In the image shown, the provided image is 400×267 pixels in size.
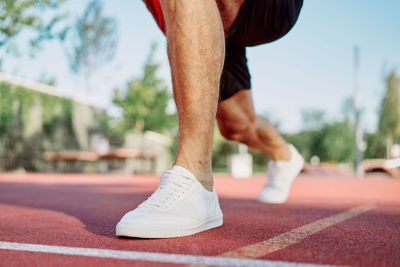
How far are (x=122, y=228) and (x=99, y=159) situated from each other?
1708 cm

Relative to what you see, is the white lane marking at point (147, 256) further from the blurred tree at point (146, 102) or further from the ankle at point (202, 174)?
the blurred tree at point (146, 102)

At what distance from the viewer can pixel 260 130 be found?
237cm

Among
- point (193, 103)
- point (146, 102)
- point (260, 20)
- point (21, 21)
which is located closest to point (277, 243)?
point (193, 103)

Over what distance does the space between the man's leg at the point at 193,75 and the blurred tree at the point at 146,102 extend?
20365mm

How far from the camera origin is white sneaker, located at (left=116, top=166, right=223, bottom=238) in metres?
1.12

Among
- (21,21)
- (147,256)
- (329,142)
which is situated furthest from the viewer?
(329,142)

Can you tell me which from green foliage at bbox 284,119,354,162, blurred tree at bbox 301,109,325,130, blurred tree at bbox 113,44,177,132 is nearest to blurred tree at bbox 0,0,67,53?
blurred tree at bbox 113,44,177,132

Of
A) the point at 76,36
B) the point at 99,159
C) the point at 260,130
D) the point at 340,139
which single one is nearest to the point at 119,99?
the point at 99,159

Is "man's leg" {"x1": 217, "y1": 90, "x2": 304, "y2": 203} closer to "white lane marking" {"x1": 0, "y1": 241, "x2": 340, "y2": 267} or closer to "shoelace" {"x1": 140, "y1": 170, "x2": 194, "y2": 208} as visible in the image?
"shoelace" {"x1": 140, "y1": 170, "x2": 194, "y2": 208}

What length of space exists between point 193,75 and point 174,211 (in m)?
0.41

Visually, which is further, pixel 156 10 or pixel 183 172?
pixel 156 10

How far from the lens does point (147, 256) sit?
90 centimetres

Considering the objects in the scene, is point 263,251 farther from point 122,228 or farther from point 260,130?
point 260,130

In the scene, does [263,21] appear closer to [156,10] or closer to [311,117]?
[156,10]
